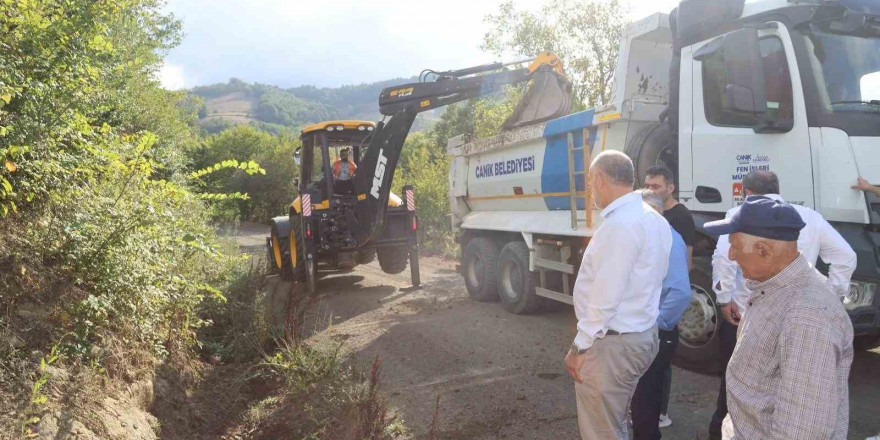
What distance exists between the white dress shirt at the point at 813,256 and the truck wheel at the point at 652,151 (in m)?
2.05

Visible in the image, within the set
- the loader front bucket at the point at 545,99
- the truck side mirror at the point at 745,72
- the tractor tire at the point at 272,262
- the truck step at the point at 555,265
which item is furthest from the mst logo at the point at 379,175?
the truck side mirror at the point at 745,72

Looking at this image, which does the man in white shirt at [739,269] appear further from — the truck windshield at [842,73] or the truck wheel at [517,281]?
the truck wheel at [517,281]

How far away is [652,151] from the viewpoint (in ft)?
18.4

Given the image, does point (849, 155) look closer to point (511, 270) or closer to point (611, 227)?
point (611, 227)

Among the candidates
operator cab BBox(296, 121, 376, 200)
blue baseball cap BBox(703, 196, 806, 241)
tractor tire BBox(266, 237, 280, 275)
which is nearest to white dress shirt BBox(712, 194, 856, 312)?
blue baseball cap BBox(703, 196, 806, 241)

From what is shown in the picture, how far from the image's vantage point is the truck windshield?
4.26 meters

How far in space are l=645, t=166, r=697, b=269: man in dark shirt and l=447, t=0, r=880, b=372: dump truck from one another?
0.76 meters

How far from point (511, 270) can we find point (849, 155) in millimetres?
4165

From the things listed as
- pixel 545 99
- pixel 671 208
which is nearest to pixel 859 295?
pixel 671 208

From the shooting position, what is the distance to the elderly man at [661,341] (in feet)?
10.9

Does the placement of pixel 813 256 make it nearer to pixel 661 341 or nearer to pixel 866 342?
pixel 661 341

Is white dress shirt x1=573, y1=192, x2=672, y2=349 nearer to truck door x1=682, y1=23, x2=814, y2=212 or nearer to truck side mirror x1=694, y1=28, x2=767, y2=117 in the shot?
truck side mirror x1=694, y1=28, x2=767, y2=117

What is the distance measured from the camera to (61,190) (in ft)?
13.6

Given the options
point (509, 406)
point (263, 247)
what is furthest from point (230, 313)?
point (263, 247)
